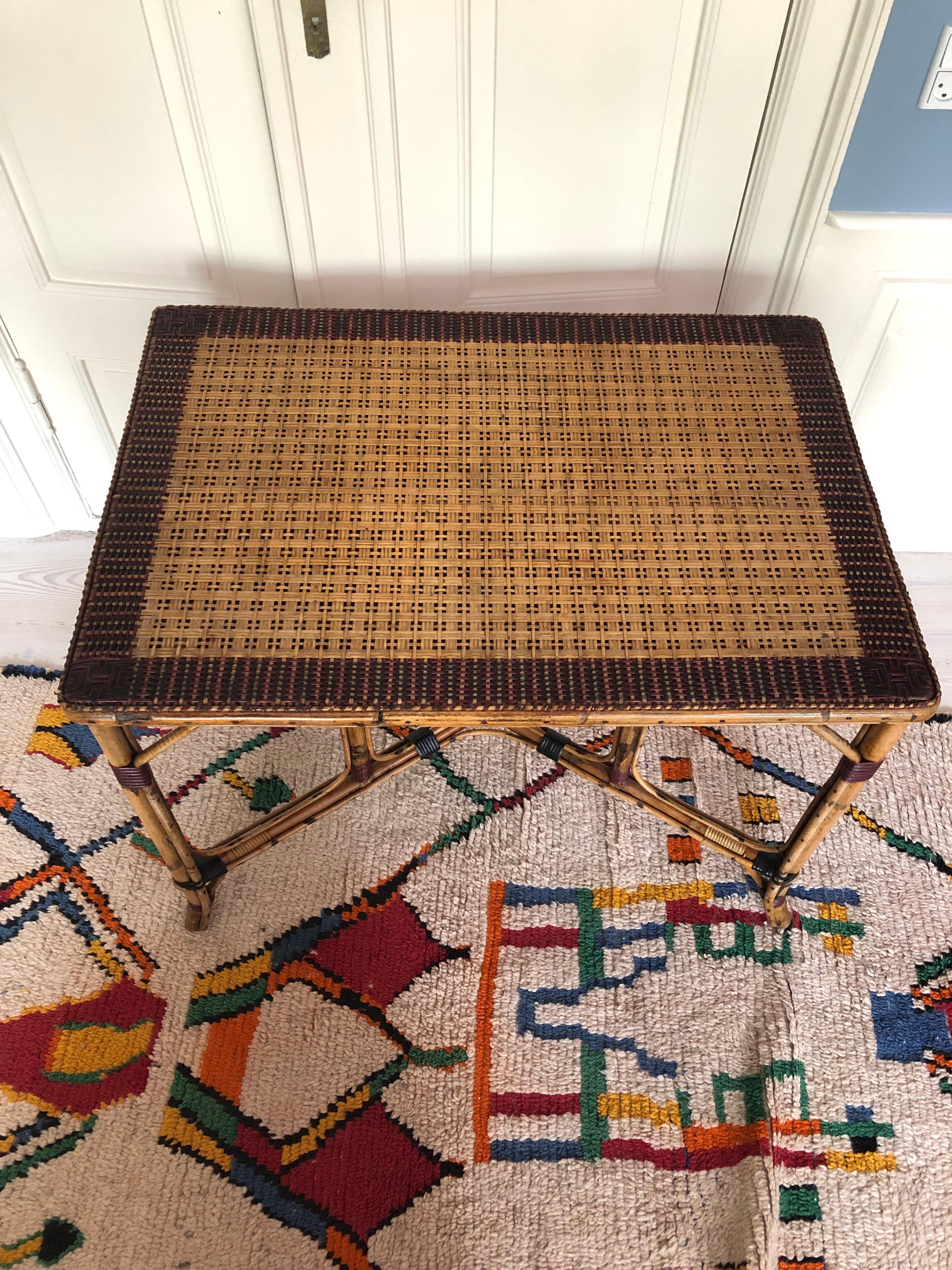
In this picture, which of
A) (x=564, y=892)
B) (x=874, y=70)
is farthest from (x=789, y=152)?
(x=564, y=892)

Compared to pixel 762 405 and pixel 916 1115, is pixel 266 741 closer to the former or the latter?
pixel 762 405

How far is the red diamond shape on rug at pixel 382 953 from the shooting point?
1040 mm

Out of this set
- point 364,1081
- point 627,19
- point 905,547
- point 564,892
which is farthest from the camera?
point 905,547

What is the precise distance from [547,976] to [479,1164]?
212mm

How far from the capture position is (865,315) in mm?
1114

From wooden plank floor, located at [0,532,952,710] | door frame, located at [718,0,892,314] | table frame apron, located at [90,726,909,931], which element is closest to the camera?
door frame, located at [718,0,892,314]

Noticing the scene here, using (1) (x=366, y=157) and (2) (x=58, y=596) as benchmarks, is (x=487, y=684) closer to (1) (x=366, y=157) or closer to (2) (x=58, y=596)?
(1) (x=366, y=157)

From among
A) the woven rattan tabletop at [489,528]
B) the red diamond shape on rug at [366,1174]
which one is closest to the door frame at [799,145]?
the woven rattan tabletop at [489,528]

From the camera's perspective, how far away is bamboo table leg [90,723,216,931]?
0.80 metres

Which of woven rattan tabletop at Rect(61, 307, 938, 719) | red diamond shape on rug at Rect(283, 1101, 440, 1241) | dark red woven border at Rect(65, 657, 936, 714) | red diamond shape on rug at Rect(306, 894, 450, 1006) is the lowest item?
red diamond shape on rug at Rect(283, 1101, 440, 1241)

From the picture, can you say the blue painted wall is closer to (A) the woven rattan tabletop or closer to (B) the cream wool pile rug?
(A) the woven rattan tabletop

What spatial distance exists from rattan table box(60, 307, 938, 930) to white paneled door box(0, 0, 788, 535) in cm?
14

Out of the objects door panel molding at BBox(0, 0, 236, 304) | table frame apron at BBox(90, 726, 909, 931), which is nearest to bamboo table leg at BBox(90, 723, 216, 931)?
table frame apron at BBox(90, 726, 909, 931)

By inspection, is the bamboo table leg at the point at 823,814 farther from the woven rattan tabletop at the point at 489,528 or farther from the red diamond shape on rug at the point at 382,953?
the red diamond shape on rug at the point at 382,953
